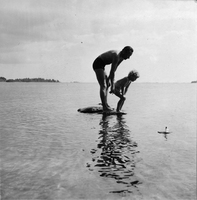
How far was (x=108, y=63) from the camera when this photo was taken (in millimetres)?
10664

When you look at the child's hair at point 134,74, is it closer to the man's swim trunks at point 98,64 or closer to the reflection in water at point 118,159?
the man's swim trunks at point 98,64

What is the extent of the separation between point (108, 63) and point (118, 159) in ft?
21.2

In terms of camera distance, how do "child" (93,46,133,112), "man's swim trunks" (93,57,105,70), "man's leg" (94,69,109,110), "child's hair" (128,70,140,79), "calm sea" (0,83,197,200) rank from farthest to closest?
1. "man's leg" (94,69,109,110)
2. "man's swim trunks" (93,57,105,70)
3. "child's hair" (128,70,140,79)
4. "child" (93,46,133,112)
5. "calm sea" (0,83,197,200)

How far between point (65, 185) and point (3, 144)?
3057 mm

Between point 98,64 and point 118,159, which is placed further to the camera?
point 98,64

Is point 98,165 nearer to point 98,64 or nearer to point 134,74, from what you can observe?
point 134,74

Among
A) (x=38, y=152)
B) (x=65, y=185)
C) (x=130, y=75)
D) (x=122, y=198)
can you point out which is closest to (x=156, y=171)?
(x=122, y=198)

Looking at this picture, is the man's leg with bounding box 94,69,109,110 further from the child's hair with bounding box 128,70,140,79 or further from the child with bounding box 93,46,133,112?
the child's hair with bounding box 128,70,140,79

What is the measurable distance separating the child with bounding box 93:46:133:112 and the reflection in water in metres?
3.52

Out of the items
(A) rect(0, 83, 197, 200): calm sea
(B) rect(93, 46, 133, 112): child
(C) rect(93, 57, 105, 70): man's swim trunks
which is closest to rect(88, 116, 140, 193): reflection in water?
(A) rect(0, 83, 197, 200): calm sea

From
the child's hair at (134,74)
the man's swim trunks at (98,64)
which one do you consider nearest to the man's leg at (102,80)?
the man's swim trunks at (98,64)

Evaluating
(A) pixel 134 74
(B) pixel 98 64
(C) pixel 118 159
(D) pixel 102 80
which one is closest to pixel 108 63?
(B) pixel 98 64

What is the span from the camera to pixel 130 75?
420 inches

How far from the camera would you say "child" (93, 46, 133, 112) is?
979cm
